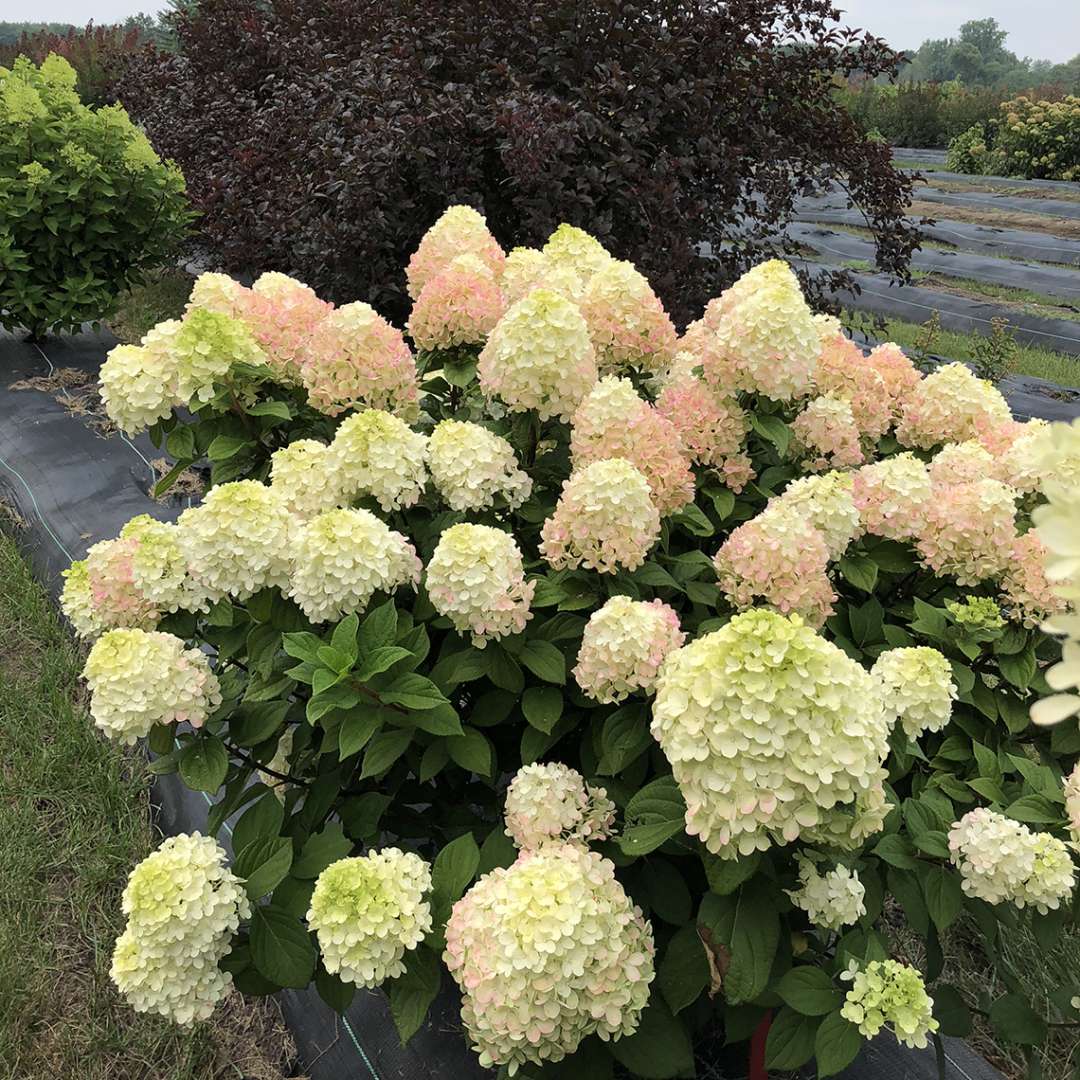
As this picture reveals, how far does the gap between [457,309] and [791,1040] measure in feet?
4.51

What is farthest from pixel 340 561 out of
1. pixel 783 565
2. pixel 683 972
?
pixel 683 972

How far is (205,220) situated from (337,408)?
5.50 metres

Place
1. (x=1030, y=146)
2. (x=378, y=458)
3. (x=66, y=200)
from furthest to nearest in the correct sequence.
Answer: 1. (x=1030, y=146)
2. (x=66, y=200)
3. (x=378, y=458)

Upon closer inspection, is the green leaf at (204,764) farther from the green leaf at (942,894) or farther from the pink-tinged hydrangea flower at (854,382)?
the pink-tinged hydrangea flower at (854,382)

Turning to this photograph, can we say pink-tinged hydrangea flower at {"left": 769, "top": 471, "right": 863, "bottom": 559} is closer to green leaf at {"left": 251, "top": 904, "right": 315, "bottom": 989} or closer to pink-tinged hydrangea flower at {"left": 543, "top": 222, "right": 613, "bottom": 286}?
pink-tinged hydrangea flower at {"left": 543, "top": 222, "right": 613, "bottom": 286}

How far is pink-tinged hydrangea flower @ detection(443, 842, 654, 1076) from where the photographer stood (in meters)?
1.11

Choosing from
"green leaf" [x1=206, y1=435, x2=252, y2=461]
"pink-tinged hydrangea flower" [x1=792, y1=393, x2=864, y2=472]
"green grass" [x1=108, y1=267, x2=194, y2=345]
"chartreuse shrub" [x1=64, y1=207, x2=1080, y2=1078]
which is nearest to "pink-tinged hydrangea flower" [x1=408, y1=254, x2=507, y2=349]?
"chartreuse shrub" [x1=64, y1=207, x2=1080, y2=1078]

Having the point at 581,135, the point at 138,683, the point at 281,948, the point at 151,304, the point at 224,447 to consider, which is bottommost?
the point at 151,304

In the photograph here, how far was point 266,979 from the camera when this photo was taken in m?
1.49

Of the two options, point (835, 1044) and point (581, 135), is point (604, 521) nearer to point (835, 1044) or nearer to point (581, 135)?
point (835, 1044)

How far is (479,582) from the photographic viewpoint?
1.34 meters

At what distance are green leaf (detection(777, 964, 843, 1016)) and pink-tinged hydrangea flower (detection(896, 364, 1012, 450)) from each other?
115cm

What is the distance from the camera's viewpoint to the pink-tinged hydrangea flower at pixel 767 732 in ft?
3.38

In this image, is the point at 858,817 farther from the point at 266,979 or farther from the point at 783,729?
the point at 266,979
